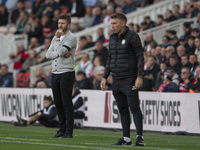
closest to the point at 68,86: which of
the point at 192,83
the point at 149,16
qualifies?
the point at 192,83

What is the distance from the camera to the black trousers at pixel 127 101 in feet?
32.0

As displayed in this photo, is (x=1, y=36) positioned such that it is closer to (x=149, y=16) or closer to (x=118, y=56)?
Result: (x=149, y=16)

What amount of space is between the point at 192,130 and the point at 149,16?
338 inches

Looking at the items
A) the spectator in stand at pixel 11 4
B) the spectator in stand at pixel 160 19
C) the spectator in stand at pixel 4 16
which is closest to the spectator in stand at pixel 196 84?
the spectator in stand at pixel 160 19

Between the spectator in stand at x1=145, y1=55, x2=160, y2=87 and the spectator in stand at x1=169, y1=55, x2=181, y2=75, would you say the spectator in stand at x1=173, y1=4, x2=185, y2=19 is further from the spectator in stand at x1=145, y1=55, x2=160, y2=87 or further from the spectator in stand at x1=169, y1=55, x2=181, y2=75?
the spectator in stand at x1=169, y1=55, x2=181, y2=75

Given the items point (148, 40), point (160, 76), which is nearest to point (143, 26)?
point (148, 40)

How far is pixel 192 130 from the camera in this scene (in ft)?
44.6

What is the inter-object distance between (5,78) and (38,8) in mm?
7259

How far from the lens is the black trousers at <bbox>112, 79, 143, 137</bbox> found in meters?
9.75

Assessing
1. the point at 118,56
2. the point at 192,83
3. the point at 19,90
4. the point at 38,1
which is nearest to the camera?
the point at 118,56

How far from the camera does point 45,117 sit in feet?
52.1

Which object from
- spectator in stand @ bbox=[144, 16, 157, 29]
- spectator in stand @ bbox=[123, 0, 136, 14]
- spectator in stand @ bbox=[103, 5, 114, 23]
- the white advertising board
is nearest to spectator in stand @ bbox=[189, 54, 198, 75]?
the white advertising board

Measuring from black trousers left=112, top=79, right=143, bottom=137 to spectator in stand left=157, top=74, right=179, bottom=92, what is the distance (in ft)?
16.6

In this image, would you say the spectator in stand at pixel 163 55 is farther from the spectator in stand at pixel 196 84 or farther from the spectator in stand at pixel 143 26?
the spectator in stand at pixel 143 26
